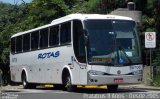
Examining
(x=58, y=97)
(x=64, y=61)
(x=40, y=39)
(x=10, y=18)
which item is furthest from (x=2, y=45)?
(x=58, y=97)

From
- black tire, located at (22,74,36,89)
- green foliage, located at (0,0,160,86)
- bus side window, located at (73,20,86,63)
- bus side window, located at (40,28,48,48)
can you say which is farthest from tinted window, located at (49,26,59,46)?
green foliage, located at (0,0,160,86)

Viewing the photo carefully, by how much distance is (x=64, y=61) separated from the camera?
2338cm

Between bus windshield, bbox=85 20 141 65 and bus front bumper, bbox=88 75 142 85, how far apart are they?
567mm

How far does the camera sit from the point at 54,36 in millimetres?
24609

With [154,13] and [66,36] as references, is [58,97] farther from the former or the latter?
[154,13]

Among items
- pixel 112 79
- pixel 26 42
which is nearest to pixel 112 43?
pixel 112 79

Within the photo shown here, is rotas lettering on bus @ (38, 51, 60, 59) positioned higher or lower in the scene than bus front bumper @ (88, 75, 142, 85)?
higher

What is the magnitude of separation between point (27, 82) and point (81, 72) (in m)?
8.83

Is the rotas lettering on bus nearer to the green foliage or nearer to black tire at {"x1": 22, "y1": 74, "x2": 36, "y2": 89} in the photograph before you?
black tire at {"x1": 22, "y1": 74, "x2": 36, "y2": 89}

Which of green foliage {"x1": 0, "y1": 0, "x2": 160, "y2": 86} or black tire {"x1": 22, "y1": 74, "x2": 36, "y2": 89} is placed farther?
green foliage {"x1": 0, "y1": 0, "x2": 160, "y2": 86}

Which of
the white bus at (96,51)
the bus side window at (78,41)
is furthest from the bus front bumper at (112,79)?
the bus side window at (78,41)

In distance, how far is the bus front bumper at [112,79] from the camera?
816 inches

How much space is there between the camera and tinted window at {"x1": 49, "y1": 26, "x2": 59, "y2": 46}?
24266mm

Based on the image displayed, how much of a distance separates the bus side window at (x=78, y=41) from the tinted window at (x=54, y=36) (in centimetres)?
231
